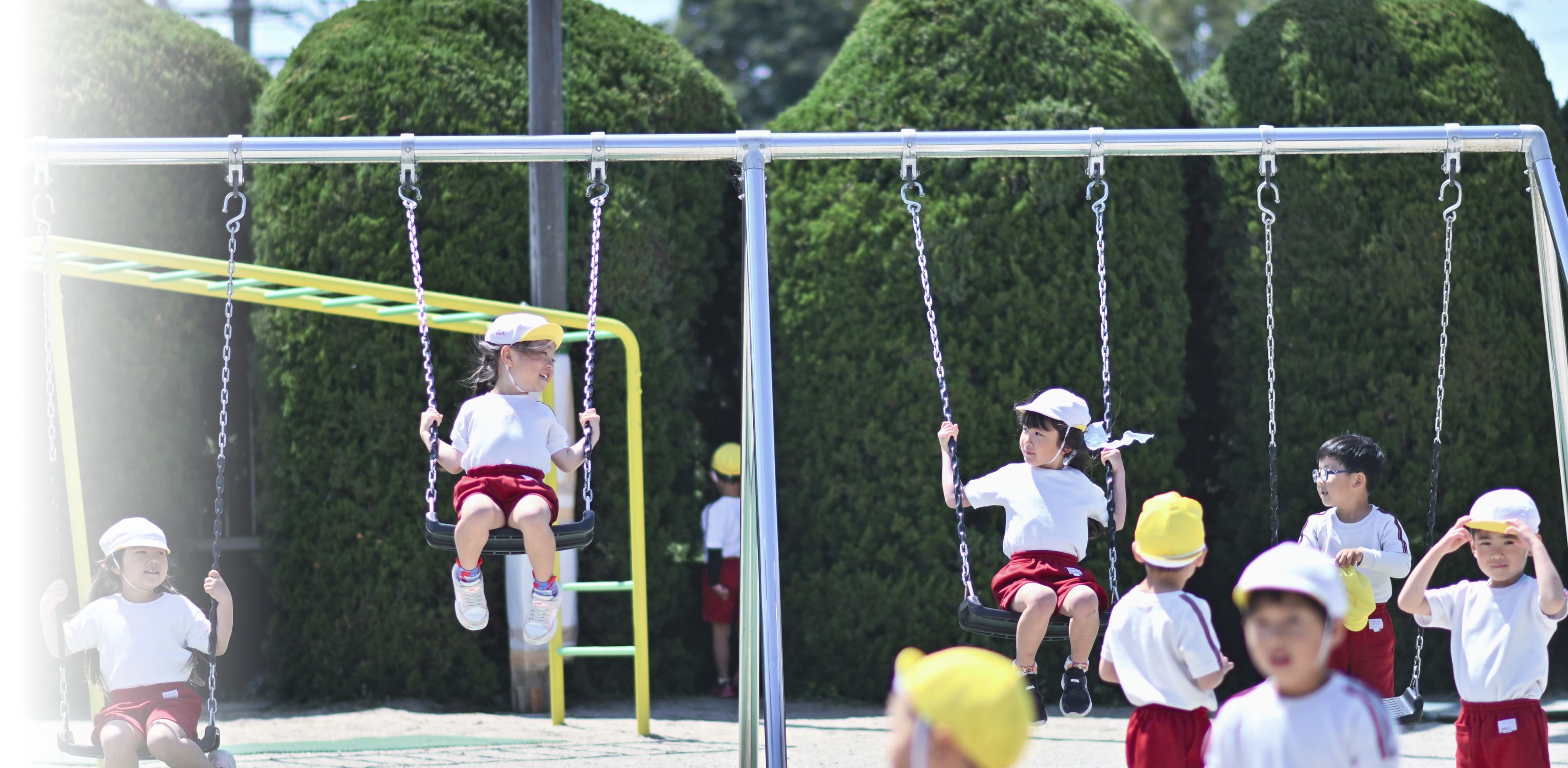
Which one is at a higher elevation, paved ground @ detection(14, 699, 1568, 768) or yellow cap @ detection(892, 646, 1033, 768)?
yellow cap @ detection(892, 646, 1033, 768)

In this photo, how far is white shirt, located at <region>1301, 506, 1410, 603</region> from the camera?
514cm

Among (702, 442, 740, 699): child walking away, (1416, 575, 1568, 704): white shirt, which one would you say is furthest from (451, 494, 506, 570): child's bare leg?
(1416, 575, 1568, 704): white shirt

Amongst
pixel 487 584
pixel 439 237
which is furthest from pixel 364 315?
pixel 487 584

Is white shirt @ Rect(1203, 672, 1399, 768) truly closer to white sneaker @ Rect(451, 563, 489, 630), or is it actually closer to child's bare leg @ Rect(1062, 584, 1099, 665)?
child's bare leg @ Rect(1062, 584, 1099, 665)

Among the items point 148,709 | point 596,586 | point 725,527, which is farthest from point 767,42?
point 148,709

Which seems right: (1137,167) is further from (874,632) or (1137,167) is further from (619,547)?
(619,547)

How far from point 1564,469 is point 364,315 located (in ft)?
17.0

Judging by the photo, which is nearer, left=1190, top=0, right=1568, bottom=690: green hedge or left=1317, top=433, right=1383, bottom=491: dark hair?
left=1317, top=433, right=1383, bottom=491: dark hair

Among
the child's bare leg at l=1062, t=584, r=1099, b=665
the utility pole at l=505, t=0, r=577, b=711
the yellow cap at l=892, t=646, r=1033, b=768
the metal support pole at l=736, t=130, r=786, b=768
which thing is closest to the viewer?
the yellow cap at l=892, t=646, r=1033, b=768

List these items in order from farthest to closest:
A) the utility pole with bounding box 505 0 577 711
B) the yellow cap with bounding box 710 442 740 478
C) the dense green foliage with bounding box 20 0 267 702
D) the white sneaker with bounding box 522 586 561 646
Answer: the yellow cap with bounding box 710 442 740 478 < the dense green foliage with bounding box 20 0 267 702 < the utility pole with bounding box 505 0 577 711 < the white sneaker with bounding box 522 586 561 646

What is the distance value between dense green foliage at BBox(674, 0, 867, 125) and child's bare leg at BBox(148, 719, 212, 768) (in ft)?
57.8

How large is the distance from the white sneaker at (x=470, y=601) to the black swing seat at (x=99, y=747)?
942 mm

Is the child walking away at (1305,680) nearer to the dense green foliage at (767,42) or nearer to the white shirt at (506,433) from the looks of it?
the white shirt at (506,433)

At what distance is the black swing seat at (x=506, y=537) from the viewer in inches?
212
